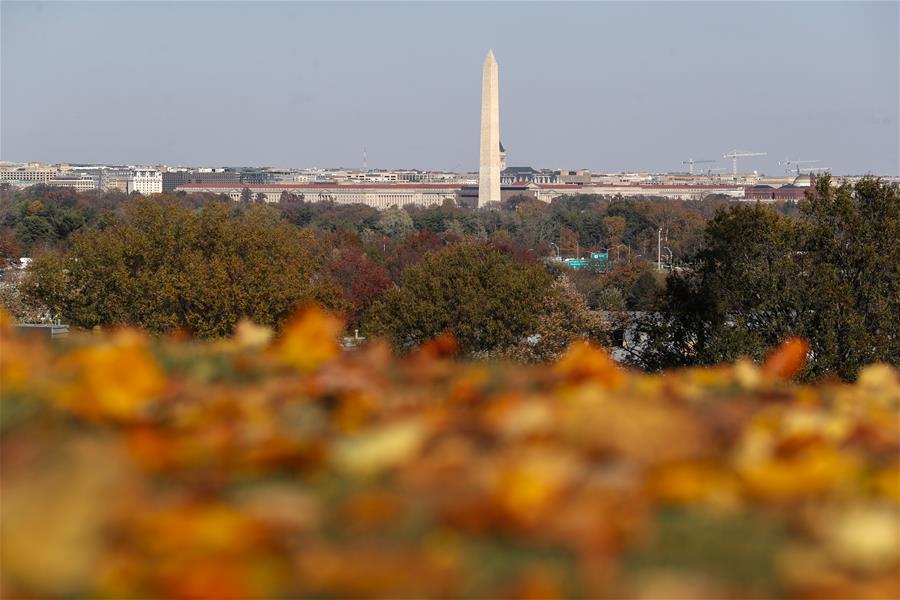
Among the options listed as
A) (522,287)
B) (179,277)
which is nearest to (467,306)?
(522,287)

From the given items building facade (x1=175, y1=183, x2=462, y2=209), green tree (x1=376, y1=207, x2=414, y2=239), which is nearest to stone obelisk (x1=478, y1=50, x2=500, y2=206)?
green tree (x1=376, y1=207, x2=414, y2=239)

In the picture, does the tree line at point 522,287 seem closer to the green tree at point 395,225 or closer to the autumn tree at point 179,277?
the autumn tree at point 179,277

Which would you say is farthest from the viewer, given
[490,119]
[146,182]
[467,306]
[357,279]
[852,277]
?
[146,182]

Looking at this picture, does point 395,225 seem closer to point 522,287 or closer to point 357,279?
point 357,279

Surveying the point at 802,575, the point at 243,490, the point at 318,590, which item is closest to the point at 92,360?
the point at 243,490

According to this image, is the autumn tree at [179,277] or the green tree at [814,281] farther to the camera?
the autumn tree at [179,277]

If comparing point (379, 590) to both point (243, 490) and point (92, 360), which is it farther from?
point (92, 360)

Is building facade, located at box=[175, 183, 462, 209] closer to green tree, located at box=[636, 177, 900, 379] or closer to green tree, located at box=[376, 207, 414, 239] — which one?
green tree, located at box=[376, 207, 414, 239]

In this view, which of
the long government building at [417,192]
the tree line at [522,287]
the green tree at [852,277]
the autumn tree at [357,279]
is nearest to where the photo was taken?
the green tree at [852,277]

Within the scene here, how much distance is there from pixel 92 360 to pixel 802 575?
5.27ft

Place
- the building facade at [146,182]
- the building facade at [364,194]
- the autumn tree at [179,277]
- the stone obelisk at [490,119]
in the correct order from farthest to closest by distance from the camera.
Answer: the building facade at [146,182] < the building facade at [364,194] < the stone obelisk at [490,119] < the autumn tree at [179,277]

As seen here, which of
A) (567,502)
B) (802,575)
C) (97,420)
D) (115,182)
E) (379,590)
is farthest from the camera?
(115,182)

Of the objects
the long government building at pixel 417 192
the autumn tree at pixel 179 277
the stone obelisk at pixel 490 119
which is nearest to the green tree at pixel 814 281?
the autumn tree at pixel 179 277

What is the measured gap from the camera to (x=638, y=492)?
6.53 feet
